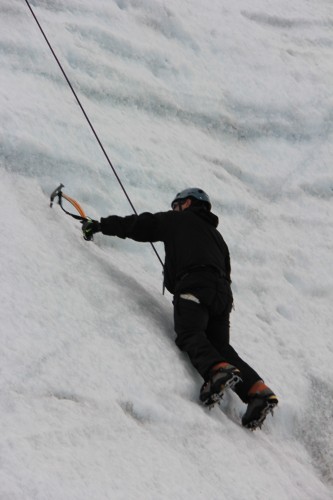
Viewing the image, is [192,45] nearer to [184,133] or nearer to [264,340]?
[184,133]

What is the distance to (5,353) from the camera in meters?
3.02

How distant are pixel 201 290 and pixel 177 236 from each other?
17.0 inches

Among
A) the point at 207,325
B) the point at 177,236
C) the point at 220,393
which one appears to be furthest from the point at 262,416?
the point at 177,236

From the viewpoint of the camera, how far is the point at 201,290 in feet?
13.6

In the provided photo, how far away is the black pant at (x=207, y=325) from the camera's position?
12.9 feet

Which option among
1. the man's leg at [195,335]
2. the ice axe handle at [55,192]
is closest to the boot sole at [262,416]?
the man's leg at [195,335]

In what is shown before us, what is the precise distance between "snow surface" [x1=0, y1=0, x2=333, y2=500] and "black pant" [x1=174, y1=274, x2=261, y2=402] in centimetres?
14

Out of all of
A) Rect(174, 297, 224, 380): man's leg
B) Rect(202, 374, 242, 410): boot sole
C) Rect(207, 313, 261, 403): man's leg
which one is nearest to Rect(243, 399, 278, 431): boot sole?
Rect(207, 313, 261, 403): man's leg

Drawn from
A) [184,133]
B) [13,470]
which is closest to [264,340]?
[184,133]

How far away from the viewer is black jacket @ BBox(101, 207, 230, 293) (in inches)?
168

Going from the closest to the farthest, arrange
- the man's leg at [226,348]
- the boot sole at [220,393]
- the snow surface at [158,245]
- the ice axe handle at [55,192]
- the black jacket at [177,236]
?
the snow surface at [158,245] → the boot sole at [220,393] → the man's leg at [226,348] → the black jacket at [177,236] → the ice axe handle at [55,192]

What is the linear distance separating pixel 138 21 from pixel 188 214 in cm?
378

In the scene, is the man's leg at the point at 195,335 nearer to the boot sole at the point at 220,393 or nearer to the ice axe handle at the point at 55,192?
the boot sole at the point at 220,393

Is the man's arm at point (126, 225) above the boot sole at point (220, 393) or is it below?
above
